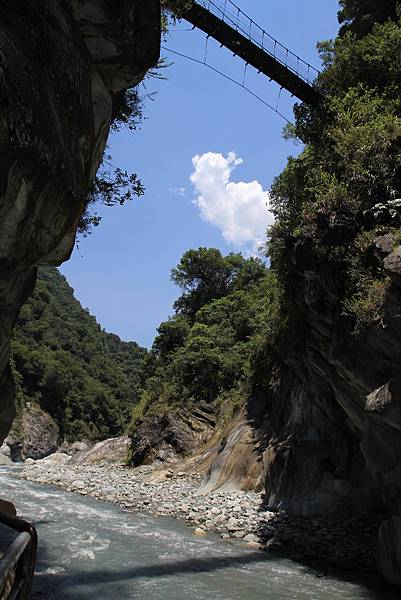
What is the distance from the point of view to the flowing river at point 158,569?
8.59 metres

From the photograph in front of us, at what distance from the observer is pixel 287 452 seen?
16.3m

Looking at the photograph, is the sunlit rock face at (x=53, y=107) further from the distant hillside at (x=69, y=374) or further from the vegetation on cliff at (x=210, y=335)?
the distant hillside at (x=69, y=374)

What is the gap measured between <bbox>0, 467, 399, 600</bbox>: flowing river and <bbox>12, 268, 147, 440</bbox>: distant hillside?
40.8 metres

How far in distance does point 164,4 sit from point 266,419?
15.7 meters

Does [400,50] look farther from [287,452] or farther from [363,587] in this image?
[363,587]

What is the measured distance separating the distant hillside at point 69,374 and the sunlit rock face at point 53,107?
47.8 metres

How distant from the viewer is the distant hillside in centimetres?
6469

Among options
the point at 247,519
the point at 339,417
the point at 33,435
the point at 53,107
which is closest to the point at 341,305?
the point at 339,417

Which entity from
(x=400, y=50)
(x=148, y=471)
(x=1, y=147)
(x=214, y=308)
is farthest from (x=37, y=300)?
(x=1, y=147)

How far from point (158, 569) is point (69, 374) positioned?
206ft

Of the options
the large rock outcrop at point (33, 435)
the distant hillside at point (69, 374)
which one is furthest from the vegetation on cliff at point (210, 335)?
the large rock outcrop at point (33, 435)

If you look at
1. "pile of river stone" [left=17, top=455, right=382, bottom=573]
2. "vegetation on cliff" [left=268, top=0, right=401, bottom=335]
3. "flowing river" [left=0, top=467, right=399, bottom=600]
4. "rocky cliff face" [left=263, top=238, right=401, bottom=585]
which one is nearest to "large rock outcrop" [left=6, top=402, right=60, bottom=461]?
"pile of river stone" [left=17, top=455, right=382, bottom=573]

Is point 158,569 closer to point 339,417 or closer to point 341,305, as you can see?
point 341,305

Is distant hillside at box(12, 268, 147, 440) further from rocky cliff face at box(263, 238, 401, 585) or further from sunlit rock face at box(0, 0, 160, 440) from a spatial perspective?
sunlit rock face at box(0, 0, 160, 440)
